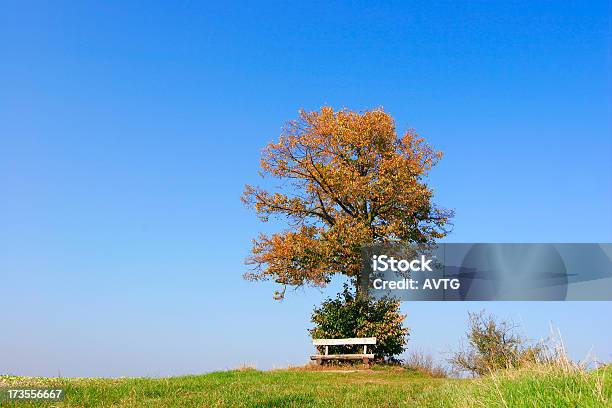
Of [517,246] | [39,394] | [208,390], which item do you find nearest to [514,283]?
[517,246]

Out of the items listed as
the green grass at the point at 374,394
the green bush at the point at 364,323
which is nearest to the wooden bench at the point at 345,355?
the green bush at the point at 364,323

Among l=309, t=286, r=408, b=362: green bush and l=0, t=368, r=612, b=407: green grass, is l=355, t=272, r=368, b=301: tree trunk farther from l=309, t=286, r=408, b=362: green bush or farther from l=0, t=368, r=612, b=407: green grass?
l=0, t=368, r=612, b=407: green grass

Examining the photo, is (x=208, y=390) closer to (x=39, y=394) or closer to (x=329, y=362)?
(x=39, y=394)

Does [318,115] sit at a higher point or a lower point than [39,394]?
higher

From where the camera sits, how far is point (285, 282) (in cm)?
3088

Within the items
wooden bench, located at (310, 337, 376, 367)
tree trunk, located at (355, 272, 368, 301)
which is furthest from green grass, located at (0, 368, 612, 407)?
tree trunk, located at (355, 272, 368, 301)

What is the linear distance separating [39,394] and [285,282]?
715 inches

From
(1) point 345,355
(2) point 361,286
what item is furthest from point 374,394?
(2) point 361,286

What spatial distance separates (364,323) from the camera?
30484 mm

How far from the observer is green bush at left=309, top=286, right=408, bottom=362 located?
99.9 ft

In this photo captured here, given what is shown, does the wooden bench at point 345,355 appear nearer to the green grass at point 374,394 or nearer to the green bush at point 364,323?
the green bush at point 364,323

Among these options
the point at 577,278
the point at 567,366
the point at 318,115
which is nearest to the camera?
the point at 567,366

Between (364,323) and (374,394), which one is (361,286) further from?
(374,394)

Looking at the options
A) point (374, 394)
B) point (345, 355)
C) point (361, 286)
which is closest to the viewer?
point (374, 394)
